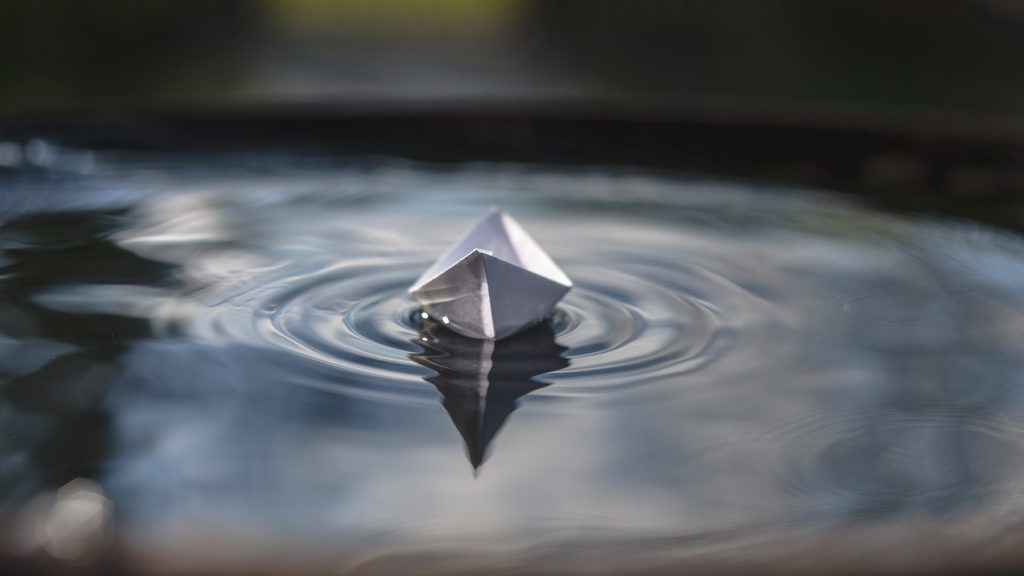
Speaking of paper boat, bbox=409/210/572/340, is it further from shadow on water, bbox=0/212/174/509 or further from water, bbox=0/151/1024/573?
shadow on water, bbox=0/212/174/509

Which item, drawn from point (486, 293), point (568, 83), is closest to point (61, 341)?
point (486, 293)

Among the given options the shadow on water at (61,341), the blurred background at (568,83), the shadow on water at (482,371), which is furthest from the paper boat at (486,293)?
the blurred background at (568,83)

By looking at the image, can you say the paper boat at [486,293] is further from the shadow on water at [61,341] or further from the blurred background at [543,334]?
the shadow on water at [61,341]

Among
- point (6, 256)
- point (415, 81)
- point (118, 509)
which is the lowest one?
point (118, 509)

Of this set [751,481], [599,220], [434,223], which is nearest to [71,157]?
[434,223]

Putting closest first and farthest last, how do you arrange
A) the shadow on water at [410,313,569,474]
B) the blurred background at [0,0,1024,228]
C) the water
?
the water → the shadow on water at [410,313,569,474] → the blurred background at [0,0,1024,228]

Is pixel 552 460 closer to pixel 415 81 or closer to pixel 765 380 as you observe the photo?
pixel 765 380

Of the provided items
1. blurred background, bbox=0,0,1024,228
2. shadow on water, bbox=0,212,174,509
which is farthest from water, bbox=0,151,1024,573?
blurred background, bbox=0,0,1024,228
